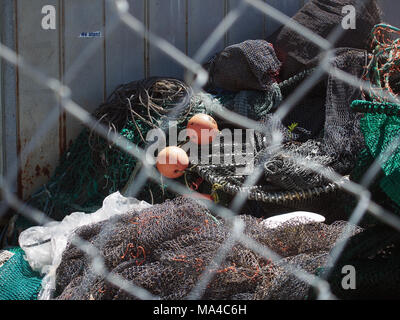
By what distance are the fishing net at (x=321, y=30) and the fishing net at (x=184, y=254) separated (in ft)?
4.51

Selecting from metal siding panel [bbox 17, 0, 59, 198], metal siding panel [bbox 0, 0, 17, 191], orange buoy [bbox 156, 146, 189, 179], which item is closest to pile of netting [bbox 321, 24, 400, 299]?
orange buoy [bbox 156, 146, 189, 179]

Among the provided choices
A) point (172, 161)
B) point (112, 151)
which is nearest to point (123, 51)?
point (112, 151)

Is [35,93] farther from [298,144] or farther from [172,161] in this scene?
[298,144]

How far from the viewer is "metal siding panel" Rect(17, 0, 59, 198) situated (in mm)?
3148

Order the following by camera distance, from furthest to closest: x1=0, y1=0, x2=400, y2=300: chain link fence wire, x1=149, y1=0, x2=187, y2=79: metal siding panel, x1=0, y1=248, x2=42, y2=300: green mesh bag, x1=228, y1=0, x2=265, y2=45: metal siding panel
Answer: x1=228, y1=0, x2=265, y2=45: metal siding panel, x1=149, y1=0, x2=187, y2=79: metal siding panel, x1=0, y1=248, x2=42, y2=300: green mesh bag, x1=0, y1=0, x2=400, y2=300: chain link fence wire

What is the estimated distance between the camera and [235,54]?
9.91 ft

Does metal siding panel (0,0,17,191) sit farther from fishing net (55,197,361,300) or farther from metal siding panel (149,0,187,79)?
fishing net (55,197,361,300)

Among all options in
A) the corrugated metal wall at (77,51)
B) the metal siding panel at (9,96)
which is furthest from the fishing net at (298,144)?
the metal siding panel at (9,96)

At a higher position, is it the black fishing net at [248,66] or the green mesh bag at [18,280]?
the black fishing net at [248,66]

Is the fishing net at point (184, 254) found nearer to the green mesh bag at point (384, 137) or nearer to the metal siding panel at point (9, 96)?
the green mesh bag at point (384, 137)

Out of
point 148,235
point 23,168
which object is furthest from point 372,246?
point 23,168

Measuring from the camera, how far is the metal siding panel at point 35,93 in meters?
3.15

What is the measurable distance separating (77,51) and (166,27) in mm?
669

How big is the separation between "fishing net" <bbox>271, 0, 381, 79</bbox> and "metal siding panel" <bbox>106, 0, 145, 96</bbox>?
40.9 inches
